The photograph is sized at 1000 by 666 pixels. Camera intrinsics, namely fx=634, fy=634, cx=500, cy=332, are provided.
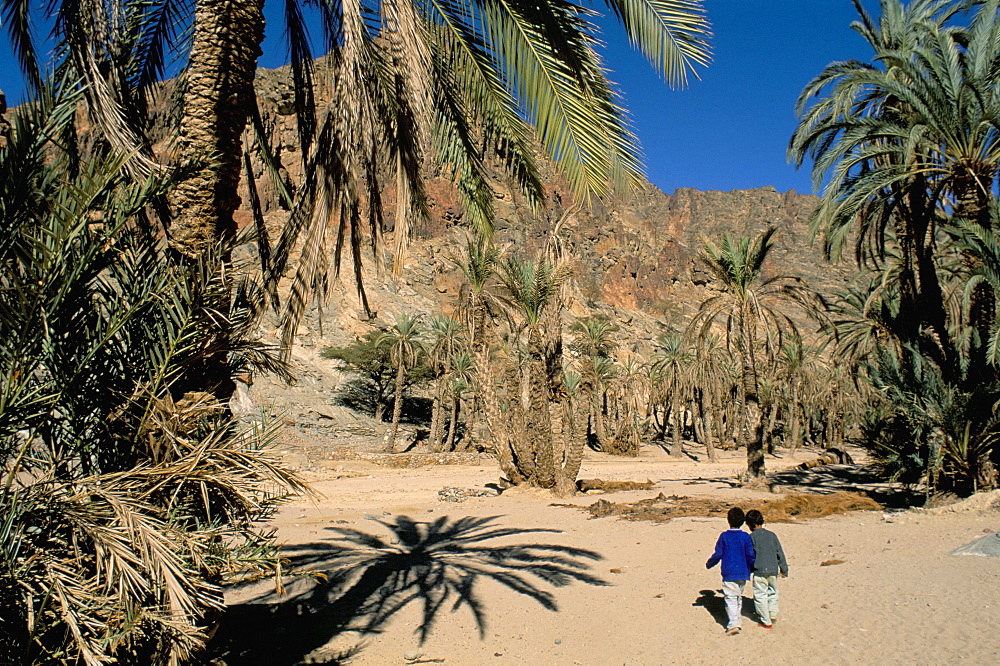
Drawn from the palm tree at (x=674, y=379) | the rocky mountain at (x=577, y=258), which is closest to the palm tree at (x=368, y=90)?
the rocky mountain at (x=577, y=258)

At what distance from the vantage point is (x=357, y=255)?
5.33 meters

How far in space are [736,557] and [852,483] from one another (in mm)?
12334

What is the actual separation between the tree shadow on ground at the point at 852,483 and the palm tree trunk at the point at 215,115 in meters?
12.2

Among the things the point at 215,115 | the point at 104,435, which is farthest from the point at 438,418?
the point at 104,435

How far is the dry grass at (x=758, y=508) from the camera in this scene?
426 inches

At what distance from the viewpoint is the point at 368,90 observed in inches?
188

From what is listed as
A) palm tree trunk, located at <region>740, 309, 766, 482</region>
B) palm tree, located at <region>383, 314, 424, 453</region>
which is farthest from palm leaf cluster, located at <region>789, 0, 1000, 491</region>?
palm tree, located at <region>383, 314, 424, 453</region>

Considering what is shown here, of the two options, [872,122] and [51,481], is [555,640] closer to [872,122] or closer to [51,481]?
[51,481]

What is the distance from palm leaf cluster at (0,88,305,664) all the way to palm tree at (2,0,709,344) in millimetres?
856

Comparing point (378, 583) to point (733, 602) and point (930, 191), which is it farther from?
point (930, 191)

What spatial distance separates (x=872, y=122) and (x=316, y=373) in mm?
36920

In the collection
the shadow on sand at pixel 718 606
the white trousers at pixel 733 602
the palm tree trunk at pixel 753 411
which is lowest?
the shadow on sand at pixel 718 606

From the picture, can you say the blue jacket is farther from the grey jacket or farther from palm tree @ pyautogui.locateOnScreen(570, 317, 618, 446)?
palm tree @ pyautogui.locateOnScreen(570, 317, 618, 446)

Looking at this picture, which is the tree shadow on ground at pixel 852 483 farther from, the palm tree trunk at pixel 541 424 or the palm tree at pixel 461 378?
the palm tree at pixel 461 378
